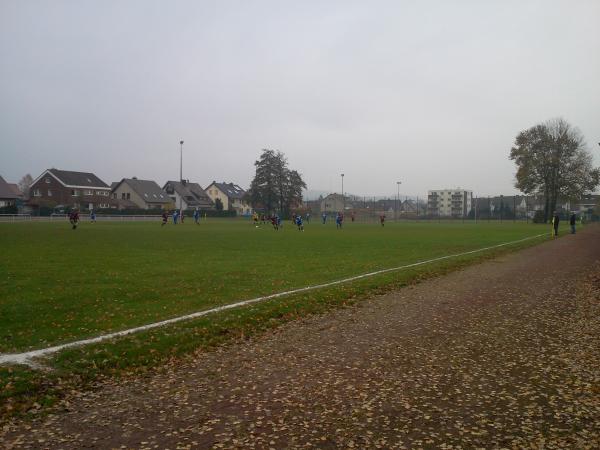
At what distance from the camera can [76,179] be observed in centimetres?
9438

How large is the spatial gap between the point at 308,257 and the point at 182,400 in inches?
618

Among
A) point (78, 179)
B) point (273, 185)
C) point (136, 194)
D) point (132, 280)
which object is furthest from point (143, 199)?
point (132, 280)

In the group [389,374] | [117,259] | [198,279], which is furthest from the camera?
[117,259]

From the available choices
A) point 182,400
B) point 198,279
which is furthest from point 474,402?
point 198,279

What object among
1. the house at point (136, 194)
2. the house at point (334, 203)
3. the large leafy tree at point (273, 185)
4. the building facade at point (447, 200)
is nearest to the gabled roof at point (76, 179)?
the house at point (136, 194)

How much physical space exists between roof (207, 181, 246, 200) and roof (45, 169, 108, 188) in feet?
131

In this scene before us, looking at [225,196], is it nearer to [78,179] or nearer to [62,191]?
[78,179]

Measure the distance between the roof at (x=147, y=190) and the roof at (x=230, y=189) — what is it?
2376 centimetres

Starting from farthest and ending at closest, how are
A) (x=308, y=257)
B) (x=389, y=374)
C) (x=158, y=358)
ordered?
(x=308, y=257), (x=158, y=358), (x=389, y=374)

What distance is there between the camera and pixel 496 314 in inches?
385

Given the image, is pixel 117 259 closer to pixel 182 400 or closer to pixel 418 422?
pixel 182 400

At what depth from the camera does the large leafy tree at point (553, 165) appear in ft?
240

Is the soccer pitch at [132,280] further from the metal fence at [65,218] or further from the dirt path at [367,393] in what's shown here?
the metal fence at [65,218]

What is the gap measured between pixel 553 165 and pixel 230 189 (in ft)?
302
